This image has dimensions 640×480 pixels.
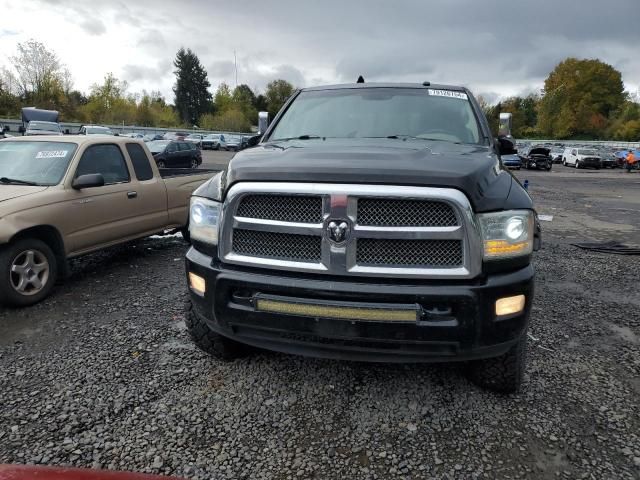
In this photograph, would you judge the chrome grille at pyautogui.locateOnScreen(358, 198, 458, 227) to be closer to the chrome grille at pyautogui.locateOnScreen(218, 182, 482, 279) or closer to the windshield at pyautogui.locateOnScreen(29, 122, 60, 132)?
the chrome grille at pyautogui.locateOnScreen(218, 182, 482, 279)

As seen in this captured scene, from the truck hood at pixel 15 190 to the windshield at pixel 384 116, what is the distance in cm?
260

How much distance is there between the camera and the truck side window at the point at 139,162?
20.1 ft

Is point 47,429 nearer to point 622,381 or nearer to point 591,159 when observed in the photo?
point 622,381

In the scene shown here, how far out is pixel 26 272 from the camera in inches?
179

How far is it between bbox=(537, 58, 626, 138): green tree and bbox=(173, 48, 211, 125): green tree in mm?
66310

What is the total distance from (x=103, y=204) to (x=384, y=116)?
11.3ft

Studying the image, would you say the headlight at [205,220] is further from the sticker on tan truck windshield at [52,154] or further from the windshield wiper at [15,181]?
the sticker on tan truck windshield at [52,154]

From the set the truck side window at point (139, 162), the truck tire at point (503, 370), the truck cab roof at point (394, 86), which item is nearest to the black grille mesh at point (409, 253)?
the truck tire at point (503, 370)

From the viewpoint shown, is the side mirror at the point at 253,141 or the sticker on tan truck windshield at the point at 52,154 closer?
the side mirror at the point at 253,141

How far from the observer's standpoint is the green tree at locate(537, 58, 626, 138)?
247ft

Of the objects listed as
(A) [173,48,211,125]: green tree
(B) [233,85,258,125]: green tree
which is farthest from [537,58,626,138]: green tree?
(A) [173,48,211,125]: green tree

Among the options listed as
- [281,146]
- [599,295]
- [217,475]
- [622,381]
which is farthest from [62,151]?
[599,295]

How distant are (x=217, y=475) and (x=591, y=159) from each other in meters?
38.8

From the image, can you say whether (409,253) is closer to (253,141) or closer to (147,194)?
(253,141)
